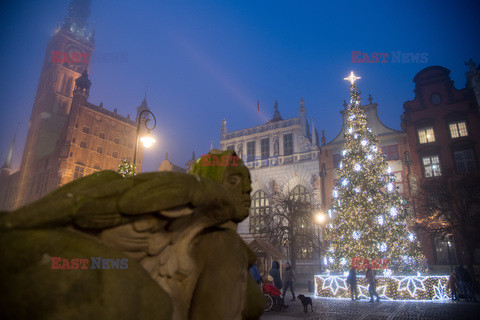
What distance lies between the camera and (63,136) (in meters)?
42.9

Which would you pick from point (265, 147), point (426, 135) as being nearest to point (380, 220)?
point (426, 135)

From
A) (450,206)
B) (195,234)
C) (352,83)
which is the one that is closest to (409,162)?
(450,206)

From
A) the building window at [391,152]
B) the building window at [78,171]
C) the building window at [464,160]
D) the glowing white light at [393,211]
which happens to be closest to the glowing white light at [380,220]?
the glowing white light at [393,211]

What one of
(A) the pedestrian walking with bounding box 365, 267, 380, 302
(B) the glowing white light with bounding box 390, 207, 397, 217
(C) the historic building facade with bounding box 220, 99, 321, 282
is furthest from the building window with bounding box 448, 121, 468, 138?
(A) the pedestrian walking with bounding box 365, 267, 380, 302

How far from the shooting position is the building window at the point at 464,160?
796 inches

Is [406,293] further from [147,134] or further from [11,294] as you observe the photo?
[11,294]

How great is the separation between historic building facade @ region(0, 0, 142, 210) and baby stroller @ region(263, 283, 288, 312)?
3637 centimetres

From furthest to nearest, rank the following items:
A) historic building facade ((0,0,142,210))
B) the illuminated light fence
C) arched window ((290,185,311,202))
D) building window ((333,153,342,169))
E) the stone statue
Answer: historic building facade ((0,0,142,210)) → arched window ((290,185,311,202)) → building window ((333,153,342,169)) → the illuminated light fence → the stone statue

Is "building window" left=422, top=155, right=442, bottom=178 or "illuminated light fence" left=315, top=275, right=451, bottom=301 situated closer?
"illuminated light fence" left=315, top=275, right=451, bottom=301

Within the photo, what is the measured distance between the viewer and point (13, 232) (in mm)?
1153

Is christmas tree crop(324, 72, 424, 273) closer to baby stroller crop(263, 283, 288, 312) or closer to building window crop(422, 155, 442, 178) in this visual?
building window crop(422, 155, 442, 178)

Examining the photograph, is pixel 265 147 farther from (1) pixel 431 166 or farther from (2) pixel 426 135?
(1) pixel 431 166

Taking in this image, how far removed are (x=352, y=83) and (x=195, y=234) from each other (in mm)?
19702

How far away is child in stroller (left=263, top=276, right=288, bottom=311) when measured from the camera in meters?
8.88
